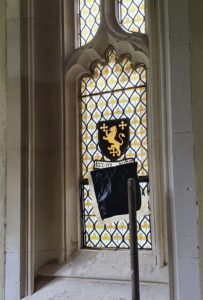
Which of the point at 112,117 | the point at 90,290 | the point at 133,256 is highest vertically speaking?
the point at 112,117

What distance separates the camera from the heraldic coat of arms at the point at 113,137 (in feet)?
8.27

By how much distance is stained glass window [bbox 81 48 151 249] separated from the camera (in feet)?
8.19

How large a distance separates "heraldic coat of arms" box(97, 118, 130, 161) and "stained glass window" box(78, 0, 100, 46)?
56 centimetres

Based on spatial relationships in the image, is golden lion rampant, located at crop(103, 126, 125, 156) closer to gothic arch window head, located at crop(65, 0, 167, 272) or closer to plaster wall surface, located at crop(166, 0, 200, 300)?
gothic arch window head, located at crop(65, 0, 167, 272)

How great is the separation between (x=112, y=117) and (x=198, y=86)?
759 mm

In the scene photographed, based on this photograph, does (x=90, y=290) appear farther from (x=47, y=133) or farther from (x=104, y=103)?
(x=104, y=103)

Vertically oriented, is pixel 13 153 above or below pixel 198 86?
below

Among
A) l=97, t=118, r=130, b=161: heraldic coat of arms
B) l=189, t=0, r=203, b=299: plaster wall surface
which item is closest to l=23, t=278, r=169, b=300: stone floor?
l=189, t=0, r=203, b=299: plaster wall surface

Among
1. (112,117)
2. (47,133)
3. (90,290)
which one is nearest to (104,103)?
(112,117)

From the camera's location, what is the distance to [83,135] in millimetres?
2707

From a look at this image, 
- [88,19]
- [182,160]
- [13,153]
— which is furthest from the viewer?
[88,19]

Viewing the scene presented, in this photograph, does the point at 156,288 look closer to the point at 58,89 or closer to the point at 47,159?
the point at 47,159

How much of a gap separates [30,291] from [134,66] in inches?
53.1

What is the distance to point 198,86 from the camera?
1.93 metres
